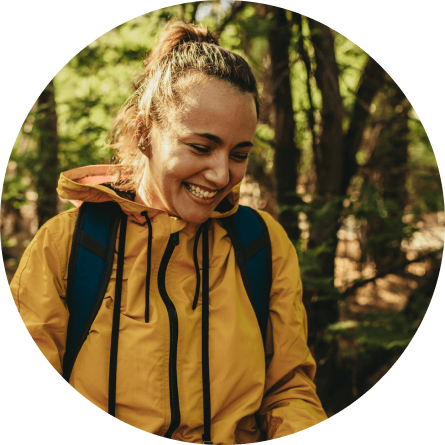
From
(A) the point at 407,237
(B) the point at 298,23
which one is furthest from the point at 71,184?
(B) the point at 298,23

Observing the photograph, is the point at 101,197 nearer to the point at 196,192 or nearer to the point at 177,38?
the point at 196,192

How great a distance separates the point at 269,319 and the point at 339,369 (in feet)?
8.41

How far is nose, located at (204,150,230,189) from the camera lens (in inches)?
65.4

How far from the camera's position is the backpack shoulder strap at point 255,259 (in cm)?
183

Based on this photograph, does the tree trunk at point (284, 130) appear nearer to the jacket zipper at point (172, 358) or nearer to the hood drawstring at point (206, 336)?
the hood drawstring at point (206, 336)

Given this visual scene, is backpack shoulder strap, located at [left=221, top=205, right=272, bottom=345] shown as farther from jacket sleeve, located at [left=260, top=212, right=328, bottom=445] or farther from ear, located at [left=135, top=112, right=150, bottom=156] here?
ear, located at [left=135, top=112, right=150, bottom=156]

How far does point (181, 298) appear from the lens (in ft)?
5.83

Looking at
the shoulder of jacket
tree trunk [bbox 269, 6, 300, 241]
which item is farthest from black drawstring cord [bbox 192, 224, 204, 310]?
tree trunk [bbox 269, 6, 300, 241]

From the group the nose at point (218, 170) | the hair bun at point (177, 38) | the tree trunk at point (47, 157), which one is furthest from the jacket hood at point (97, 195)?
the tree trunk at point (47, 157)

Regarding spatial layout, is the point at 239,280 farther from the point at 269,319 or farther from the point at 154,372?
the point at 154,372

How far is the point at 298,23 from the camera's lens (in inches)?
157

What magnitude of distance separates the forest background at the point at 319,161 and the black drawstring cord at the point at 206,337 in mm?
1786

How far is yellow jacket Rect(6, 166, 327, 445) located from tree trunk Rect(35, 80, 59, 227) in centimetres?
232

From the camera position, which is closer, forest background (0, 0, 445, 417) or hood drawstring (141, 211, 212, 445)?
hood drawstring (141, 211, 212, 445)
